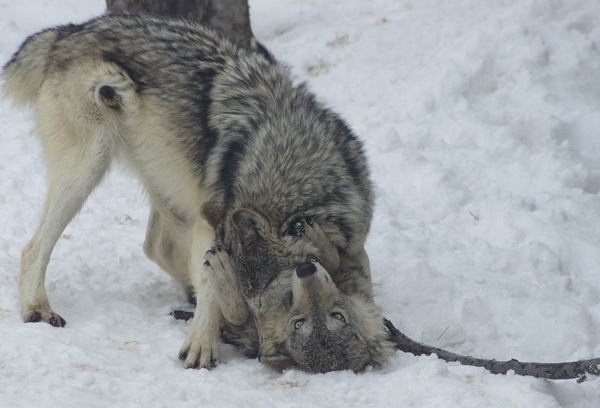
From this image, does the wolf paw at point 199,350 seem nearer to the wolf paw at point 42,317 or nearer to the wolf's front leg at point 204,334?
the wolf's front leg at point 204,334

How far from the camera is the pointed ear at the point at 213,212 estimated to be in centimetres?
351

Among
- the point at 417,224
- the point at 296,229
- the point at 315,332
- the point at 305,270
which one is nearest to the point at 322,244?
the point at 296,229

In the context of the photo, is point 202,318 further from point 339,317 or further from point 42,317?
point 42,317

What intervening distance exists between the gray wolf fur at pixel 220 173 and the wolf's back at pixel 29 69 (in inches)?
0.4

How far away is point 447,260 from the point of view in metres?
4.72

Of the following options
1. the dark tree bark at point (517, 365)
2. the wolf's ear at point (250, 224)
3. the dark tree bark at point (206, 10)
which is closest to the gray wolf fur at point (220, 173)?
the wolf's ear at point (250, 224)

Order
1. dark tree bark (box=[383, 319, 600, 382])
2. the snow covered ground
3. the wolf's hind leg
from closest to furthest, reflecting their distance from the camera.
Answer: dark tree bark (box=[383, 319, 600, 382]), the snow covered ground, the wolf's hind leg

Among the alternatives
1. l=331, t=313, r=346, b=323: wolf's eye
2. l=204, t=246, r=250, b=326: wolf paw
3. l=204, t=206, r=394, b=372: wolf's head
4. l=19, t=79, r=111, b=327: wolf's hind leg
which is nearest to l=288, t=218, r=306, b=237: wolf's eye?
l=204, t=206, r=394, b=372: wolf's head

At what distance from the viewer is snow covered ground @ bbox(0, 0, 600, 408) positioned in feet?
9.43

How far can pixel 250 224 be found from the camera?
3346 mm

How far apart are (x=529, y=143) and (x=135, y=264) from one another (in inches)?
151

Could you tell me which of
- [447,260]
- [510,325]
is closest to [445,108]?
[447,260]

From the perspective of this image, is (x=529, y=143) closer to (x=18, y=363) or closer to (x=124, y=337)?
(x=124, y=337)

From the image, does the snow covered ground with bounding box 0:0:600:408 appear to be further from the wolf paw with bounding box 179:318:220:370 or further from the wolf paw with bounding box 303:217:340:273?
the wolf paw with bounding box 303:217:340:273
